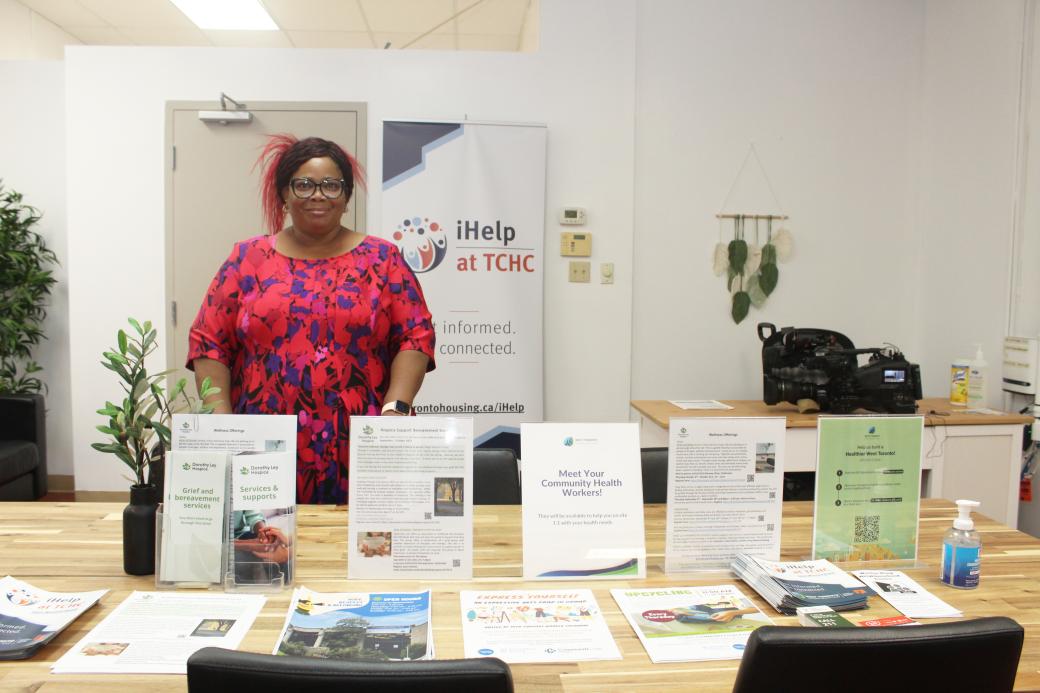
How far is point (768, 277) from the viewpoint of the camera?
13.8 feet

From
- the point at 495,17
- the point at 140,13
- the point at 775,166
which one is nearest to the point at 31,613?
the point at 775,166

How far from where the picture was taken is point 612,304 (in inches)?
165

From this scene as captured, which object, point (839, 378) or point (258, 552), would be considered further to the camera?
point (839, 378)

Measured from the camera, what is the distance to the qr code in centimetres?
144

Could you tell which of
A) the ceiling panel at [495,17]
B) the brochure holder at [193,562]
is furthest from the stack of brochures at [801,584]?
the ceiling panel at [495,17]

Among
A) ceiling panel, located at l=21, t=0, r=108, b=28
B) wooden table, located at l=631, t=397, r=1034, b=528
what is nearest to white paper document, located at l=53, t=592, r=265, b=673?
wooden table, located at l=631, t=397, r=1034, b=528

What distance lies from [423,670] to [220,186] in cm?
381

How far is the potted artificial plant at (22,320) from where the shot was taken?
161 inches

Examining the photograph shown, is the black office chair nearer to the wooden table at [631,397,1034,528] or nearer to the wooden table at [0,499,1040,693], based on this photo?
the wooden table at [0,499,1040,693]

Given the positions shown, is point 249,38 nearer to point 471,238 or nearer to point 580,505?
point 471,238

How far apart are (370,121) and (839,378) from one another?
2759mm

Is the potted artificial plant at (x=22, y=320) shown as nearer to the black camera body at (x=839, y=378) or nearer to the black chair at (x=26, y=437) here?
the black chair at (x=26, y=437)

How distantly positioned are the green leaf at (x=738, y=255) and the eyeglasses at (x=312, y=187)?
270 centimetres

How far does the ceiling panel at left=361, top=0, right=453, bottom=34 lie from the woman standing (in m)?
3.29
